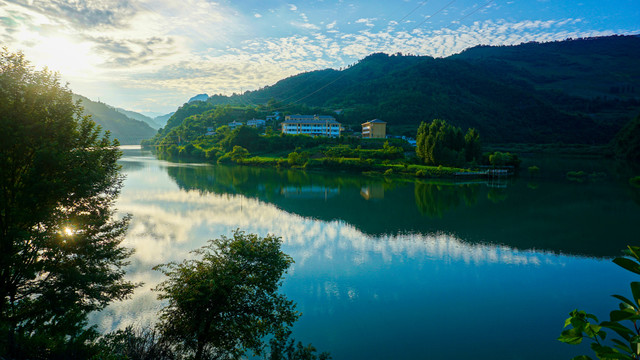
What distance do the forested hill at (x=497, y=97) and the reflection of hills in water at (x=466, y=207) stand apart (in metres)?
51.6

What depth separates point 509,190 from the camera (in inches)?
1694

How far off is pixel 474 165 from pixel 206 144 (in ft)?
227

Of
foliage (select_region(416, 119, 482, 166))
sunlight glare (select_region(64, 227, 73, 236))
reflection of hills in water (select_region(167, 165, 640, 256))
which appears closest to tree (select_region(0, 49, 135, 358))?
sunlight glare (select_region(64, 227, 73, 236))

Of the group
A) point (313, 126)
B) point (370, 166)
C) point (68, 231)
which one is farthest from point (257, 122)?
point (68, 231)

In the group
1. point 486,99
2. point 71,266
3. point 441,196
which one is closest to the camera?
point 71,266

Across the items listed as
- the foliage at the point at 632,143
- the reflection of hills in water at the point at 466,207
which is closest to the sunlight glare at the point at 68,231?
the reflection of hills in water at the point at 466,207

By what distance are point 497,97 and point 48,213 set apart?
164 m

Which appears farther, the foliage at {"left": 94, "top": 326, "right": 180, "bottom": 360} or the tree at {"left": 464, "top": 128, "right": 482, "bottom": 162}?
the tree at {"left": 464, "top": 128, "right": 482, "bottom": 162}

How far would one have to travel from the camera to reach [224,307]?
9078 mm

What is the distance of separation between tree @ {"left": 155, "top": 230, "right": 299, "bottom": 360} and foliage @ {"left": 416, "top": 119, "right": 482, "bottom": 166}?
53429 millimetres

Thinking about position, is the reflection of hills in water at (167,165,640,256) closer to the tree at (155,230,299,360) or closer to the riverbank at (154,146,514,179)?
the riverbank at (154,146,514,179)

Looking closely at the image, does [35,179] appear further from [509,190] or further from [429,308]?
[509,190]

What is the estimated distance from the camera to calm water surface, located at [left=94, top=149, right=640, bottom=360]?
12102mm

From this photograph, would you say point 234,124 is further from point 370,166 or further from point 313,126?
point 370,166
